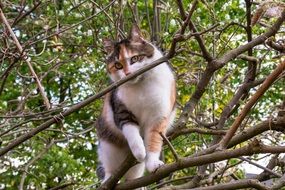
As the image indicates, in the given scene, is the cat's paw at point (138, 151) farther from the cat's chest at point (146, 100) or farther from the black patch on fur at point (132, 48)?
the black patch on fur at point (132, 48)

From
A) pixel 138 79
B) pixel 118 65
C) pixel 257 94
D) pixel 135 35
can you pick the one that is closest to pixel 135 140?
pixel 138 79

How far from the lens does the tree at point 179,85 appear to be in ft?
8.34

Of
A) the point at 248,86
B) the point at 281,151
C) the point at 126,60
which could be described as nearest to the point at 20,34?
the point at 126,60

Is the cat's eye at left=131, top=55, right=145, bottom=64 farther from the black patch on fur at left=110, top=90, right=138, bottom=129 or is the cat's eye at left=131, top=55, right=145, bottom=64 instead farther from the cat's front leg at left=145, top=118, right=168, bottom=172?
the cat's front leg at left=145, top=118, right=168, bottom=172

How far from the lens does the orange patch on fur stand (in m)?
3.52

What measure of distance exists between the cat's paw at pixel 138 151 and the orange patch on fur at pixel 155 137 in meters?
0.13

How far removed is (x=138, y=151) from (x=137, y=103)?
1.22ft

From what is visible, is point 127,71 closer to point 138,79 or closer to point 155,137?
point 138,79

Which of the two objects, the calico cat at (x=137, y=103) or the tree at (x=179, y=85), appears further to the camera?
the calico cat at (x=137, y=103)

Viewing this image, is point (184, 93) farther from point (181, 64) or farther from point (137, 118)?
point (137, 118)

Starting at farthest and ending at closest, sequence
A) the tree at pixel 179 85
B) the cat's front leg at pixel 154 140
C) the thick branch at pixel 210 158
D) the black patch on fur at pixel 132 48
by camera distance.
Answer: the black patch on fur at pixel 132 48 → the cat's front leg at pixel 154 140 → the tree at pixel 179 85 → the thick branch at pixel 210 158

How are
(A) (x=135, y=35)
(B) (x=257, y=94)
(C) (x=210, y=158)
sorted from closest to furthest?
(B) (x=257, y=94)
(C) (x=210, y=158)
(A) (x=135, y=35)

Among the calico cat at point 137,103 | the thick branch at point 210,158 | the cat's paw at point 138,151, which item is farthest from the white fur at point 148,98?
the thick branch at point 210,158

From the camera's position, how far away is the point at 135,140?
343 centimetres
